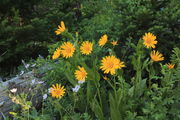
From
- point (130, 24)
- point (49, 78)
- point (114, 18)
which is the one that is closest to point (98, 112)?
point (49, 78)

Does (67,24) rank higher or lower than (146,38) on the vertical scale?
higher

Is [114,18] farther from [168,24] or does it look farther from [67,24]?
[67,24]

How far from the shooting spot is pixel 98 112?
1623 mm

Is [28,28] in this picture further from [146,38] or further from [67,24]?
[146,38]

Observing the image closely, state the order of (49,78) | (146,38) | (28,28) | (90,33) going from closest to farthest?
(146,38), (49,78), (90,33), (28,28)

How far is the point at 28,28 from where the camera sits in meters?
3.20

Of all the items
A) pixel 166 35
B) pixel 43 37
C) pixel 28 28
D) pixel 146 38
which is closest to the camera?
pixel 146 38

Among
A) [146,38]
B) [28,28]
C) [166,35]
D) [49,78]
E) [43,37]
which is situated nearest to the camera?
[146,38]

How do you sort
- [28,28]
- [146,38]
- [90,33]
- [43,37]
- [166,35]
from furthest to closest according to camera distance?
[43,37], [28,28], [90,33], [166,35], [146,38]

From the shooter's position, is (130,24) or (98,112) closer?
(98,112)

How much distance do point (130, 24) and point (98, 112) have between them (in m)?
1.13

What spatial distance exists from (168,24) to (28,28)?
1.86 m

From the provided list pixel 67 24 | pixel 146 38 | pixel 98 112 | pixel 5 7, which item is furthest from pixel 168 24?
pixel 5 7

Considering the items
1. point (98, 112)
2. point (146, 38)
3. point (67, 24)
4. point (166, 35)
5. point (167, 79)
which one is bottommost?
point (98, 112)
